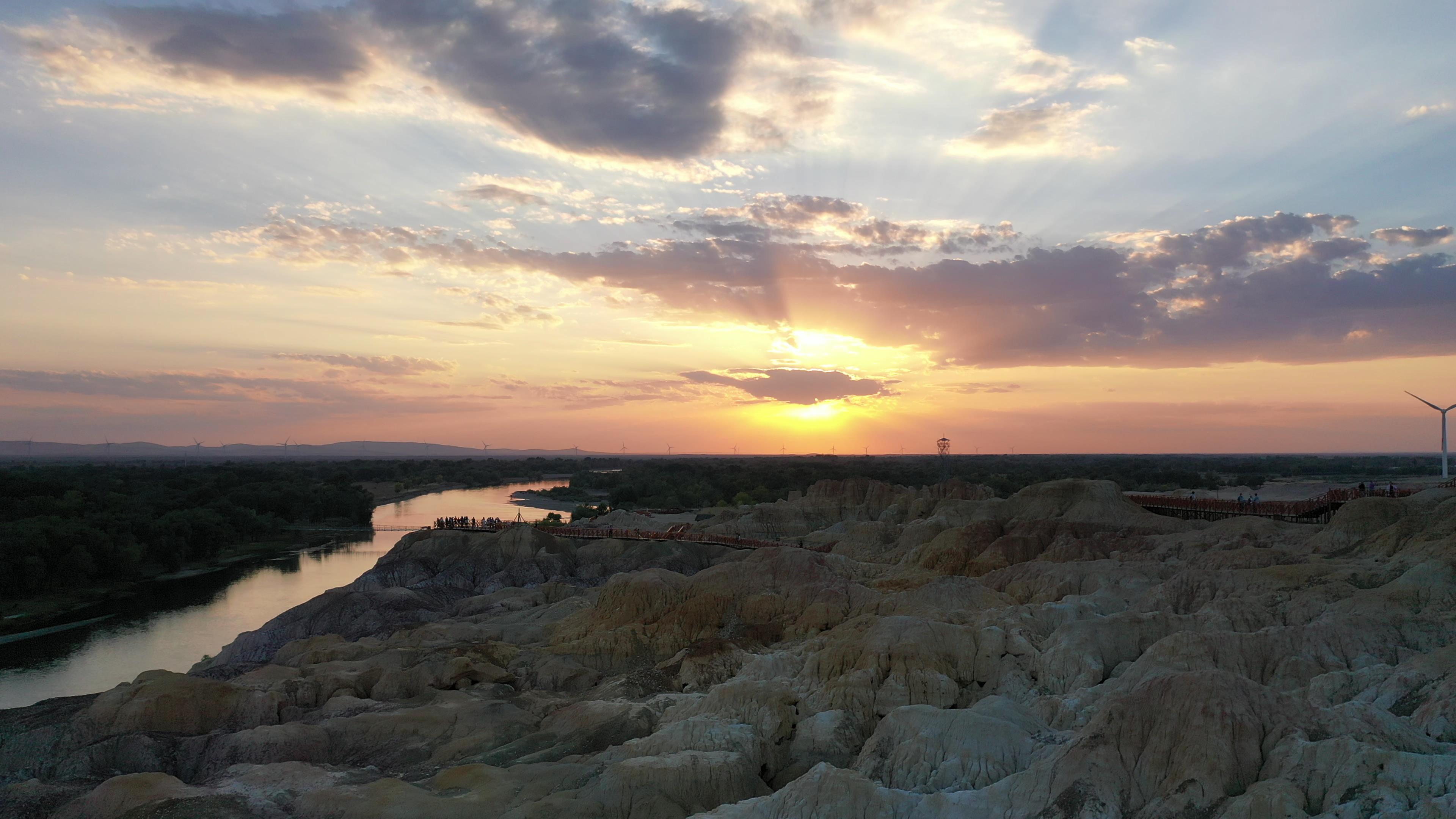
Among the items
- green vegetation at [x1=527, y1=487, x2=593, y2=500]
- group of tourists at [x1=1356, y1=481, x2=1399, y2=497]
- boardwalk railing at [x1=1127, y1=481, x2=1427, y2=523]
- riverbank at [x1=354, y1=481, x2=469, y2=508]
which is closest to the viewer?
group of tourists at [x1=1356, y1=481, x2=1399, y2=497]

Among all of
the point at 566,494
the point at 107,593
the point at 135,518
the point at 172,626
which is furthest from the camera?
the point at 566,494

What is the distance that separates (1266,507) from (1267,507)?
79 mm

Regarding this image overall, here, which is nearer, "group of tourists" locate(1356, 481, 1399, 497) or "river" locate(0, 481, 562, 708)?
"river" locate(0, 481, 562, 708)

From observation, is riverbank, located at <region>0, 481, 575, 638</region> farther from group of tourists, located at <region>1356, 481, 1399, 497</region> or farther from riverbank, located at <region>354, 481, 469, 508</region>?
group of tourists, located at <region>1356, 481, 1399, 497</region>

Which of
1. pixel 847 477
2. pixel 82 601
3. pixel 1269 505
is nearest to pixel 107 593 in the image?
pixel 82 601

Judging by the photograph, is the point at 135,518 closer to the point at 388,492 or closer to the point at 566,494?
the point at 566,494

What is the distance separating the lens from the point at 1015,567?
4734cm

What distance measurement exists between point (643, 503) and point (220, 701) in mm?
102525

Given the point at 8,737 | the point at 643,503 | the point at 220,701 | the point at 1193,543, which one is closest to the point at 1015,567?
the point at 1193,543

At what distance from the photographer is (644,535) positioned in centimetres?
7625

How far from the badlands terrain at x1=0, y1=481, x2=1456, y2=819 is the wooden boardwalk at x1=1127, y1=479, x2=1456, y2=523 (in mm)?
8686

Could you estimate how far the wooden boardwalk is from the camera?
58188mm

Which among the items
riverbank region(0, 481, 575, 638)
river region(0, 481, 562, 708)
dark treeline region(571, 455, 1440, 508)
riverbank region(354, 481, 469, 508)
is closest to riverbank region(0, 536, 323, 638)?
riverbank region(0, 481, 575, 638)

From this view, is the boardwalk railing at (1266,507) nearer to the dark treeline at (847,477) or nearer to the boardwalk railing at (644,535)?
the boardwalk railing at (644,535)
